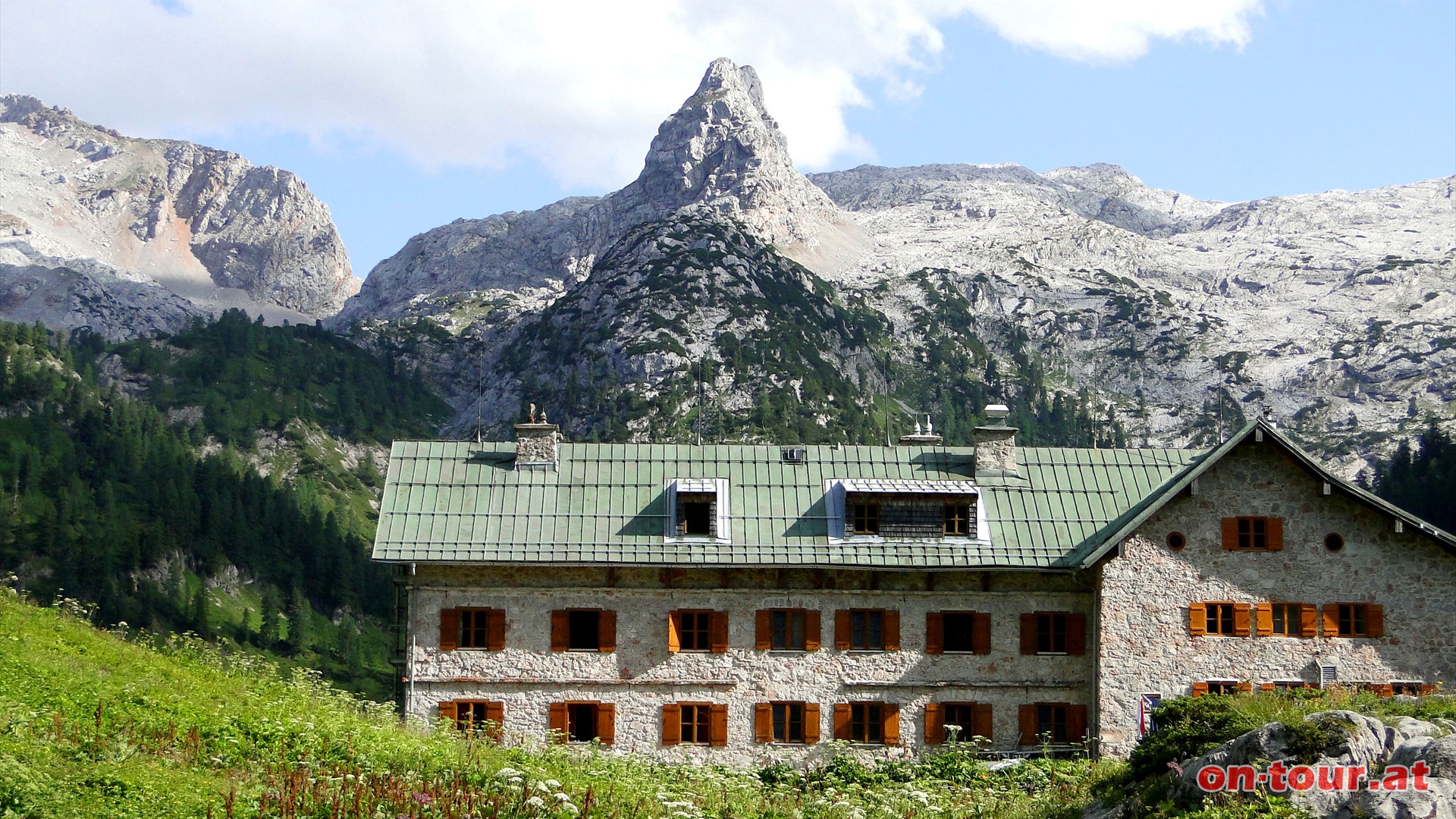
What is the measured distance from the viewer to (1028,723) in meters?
47.0

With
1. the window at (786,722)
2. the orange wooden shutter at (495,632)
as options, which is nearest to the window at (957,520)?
the window at (786,722)

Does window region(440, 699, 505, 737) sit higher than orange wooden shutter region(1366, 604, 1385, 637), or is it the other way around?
orange wooden shutter region(1366, 604, 1385, 637)

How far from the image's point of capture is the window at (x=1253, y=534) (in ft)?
152

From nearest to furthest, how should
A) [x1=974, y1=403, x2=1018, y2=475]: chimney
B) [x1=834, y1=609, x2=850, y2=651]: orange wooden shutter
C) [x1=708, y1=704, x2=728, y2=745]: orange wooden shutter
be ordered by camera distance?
[x1=708, y1=704, x2=728, y2=745]: orange wooden shutter, [x1=834, y1=609, x2=850, y2=651]: orange wooden shutter, [x1=974, y1=403, x2=1018, y2=475]: chimney

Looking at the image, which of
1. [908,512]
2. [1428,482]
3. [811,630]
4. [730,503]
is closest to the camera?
[811,630]

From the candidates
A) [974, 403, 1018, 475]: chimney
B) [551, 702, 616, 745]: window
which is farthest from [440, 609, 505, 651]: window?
[974, 403, 1018, 475]: chimney

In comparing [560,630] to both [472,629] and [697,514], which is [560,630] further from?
[697,514]

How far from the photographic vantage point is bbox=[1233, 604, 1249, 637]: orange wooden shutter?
46250 mm

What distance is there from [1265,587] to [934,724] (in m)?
12.4

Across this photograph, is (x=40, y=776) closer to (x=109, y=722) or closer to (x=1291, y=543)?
(x=109, y=722)

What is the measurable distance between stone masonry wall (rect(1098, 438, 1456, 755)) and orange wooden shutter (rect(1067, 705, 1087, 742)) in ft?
3.99

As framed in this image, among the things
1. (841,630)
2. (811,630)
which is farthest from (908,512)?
(811,630)

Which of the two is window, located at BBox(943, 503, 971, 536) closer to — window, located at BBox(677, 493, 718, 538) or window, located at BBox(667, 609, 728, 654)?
window, located at BBox(677, 493, 718, 538)

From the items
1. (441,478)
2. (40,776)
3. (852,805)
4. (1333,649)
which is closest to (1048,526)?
(1333,649)
